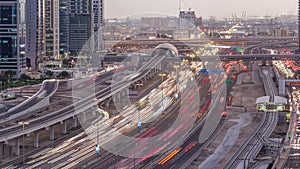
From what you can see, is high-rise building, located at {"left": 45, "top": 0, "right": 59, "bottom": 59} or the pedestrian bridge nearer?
the pedestrian bridge

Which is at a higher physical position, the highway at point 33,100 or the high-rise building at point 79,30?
the high-rise building at point 79,30

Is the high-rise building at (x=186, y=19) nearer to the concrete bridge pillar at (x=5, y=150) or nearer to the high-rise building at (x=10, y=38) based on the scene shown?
the high-rise building at (x=10, y=38)

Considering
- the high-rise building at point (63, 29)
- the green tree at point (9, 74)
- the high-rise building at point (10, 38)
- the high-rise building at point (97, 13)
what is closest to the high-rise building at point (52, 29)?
the high-rise building at point (63, 29)

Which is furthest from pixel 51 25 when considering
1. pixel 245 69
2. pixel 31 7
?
pixel 245 69

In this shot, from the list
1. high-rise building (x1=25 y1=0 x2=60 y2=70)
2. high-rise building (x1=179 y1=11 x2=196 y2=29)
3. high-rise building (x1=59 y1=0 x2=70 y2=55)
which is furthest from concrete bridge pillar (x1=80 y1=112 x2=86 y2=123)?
high-rise building (x1=179 y1=11 x2=196 y2=29)

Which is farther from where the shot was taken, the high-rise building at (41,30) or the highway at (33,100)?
the high-rise building at (41,30)

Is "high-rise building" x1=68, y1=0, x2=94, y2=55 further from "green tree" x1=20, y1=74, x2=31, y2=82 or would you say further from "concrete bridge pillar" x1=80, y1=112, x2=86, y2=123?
"concrete bridge pillar" x1=80, y1=112, x2=86, y2=123

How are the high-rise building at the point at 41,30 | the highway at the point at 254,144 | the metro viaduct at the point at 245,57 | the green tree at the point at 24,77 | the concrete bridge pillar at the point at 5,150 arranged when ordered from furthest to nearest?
the high-rise building at the point at 41,30, the metro viaduct at the point at 245,57, the green tree at the point at 24,77, the concrete bridge pillar at the point at 5,150, the highway at the point at 254,144
